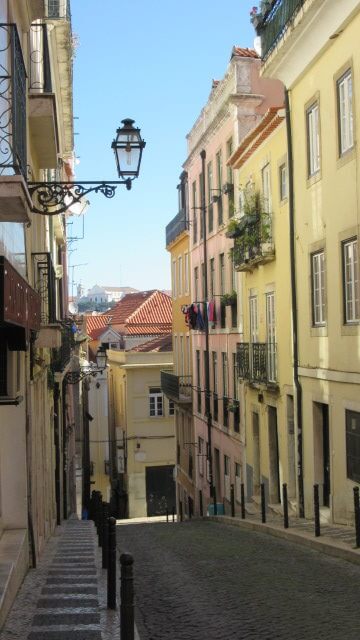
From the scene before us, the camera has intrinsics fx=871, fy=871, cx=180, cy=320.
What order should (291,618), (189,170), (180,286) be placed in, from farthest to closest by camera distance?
(180,286) < (189,170) < (291,618)

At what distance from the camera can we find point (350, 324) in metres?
14.3

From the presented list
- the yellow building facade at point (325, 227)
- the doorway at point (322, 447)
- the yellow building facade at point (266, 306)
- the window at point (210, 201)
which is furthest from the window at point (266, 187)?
the window at point (210, 201)

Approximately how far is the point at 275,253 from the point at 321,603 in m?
12.0

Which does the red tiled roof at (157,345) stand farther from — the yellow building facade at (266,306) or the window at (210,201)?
the yellow building facade at (266,306)

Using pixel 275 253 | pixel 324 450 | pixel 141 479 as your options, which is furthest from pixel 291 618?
pixel 141 479

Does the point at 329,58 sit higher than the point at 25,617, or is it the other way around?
the point at 329,58

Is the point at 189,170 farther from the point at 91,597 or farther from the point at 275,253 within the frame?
the point at 91,597

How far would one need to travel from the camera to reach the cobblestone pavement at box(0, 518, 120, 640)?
693 centimetres

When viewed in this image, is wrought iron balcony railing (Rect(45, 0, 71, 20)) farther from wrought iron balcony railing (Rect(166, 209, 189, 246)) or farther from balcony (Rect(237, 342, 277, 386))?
wrought iron balcony railing (Rect(166, 209, 189, 246))

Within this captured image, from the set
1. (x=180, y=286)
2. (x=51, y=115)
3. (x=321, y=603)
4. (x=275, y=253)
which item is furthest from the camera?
(x=180, y=286)

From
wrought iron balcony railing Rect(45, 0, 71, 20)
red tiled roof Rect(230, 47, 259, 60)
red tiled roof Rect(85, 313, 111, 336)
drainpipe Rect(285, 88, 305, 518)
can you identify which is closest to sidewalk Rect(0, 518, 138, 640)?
drainpipe Rect(285, 88, 305, 518)

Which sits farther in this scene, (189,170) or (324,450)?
(189,170)

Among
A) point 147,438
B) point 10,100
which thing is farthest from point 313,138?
point 147,438

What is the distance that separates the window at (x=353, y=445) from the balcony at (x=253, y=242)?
6571mm
